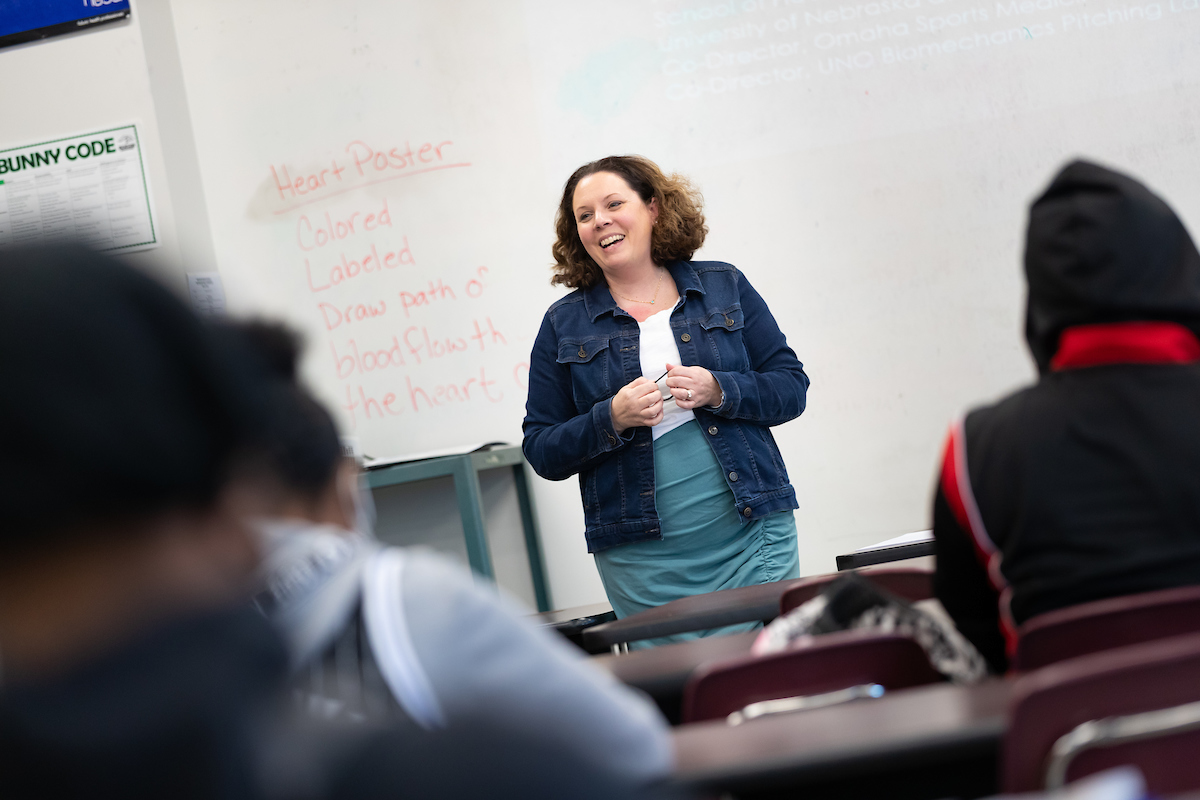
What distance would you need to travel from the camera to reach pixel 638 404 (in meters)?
2.38

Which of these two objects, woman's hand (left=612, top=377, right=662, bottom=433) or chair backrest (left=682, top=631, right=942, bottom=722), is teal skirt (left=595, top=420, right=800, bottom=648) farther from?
chair backrest (left=682, top=631, right=942, bottom=722)

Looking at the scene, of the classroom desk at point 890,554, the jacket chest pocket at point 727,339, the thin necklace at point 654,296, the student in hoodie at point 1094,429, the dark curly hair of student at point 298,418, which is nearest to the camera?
the dark curly hair of student at point 298,418

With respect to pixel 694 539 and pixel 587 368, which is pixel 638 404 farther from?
pixel 694 539

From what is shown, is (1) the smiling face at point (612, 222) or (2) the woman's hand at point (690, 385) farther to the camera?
(1) the smiling face at point (612, 222)

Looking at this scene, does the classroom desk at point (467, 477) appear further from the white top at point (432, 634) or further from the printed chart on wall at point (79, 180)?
the white top at point (432, 634)

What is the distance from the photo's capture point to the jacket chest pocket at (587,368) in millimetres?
2570

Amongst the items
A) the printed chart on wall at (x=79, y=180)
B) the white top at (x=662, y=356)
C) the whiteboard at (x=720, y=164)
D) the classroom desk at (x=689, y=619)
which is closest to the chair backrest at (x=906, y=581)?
the classroom desk at (x=689, y=619)

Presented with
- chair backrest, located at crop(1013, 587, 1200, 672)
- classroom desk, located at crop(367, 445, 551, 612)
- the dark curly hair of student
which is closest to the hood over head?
chair backrest, located at crop(1013, 587, 1200, 672)

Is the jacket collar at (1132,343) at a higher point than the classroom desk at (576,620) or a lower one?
higher

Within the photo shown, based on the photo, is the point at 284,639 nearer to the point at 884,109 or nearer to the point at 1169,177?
the point at 884,109

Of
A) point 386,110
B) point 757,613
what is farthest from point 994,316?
point 386,110

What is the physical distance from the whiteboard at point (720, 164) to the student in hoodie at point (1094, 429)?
7.88 feet

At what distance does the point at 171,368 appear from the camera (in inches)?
15.2

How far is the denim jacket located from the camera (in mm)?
2477
